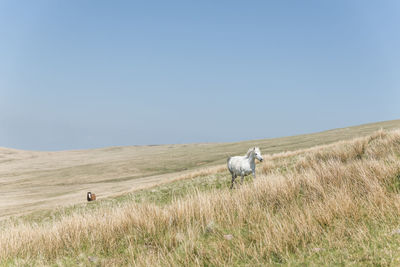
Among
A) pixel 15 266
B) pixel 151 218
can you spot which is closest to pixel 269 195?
pixel 151 218

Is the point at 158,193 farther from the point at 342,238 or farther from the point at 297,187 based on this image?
the point at 342,238

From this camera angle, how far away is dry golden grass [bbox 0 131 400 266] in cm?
507

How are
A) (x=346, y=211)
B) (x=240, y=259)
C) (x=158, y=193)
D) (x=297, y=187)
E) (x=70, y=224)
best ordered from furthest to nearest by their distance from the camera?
1. (x=158, y=193)
2. (x=297, y=187)
3. (x=70, y=224)
4. (x=346, y=211)
5. (x=240, y=259)

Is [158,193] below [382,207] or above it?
below

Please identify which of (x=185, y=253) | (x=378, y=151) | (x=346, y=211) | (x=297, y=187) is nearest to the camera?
(x=185, y=253)

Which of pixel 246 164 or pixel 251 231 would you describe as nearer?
pixel 251 231

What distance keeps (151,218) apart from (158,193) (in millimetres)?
13450

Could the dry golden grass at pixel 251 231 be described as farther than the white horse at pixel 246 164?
No

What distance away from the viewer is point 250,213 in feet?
24.0

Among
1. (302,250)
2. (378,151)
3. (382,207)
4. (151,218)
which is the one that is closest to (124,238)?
(151,218)

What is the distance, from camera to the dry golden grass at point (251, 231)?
16.6 feet

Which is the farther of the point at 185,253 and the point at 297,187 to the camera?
the point at 297,187

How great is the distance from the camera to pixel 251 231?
20.2ft

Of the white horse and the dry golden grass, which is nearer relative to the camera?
the dry golden grass
